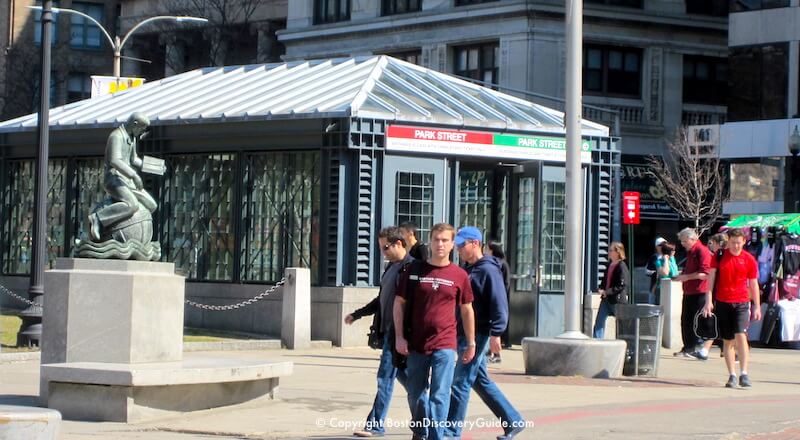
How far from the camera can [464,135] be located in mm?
24578

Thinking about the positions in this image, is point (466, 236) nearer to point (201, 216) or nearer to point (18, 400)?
point (18, 400)

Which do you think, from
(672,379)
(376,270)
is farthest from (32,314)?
(672,379)

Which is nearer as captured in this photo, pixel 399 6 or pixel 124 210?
pixel 124 210

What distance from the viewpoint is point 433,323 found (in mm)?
10930

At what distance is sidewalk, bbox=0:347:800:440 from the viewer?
12.8 m

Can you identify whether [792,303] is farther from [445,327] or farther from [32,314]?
[445,327]

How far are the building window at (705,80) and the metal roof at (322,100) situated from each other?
27.2 meters

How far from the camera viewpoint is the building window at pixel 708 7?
5374cm

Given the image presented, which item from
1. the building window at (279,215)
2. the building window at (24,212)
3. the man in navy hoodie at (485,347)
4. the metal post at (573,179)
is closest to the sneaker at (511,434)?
the man in navy hoodie at (485,347)

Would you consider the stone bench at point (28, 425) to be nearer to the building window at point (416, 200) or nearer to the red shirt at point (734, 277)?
the red shirt at point (734, 277)

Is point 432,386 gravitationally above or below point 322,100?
below

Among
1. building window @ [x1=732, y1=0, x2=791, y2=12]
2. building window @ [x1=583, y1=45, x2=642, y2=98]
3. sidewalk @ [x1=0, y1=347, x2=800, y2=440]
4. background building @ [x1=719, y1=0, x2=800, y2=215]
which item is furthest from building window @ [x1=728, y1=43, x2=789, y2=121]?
sidewalk @ [x1=0, y1=347, x2=800, y2=440]

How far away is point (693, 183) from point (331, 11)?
17018 millimetres

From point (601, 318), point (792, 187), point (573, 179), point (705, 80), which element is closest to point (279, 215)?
point (601, 318)
